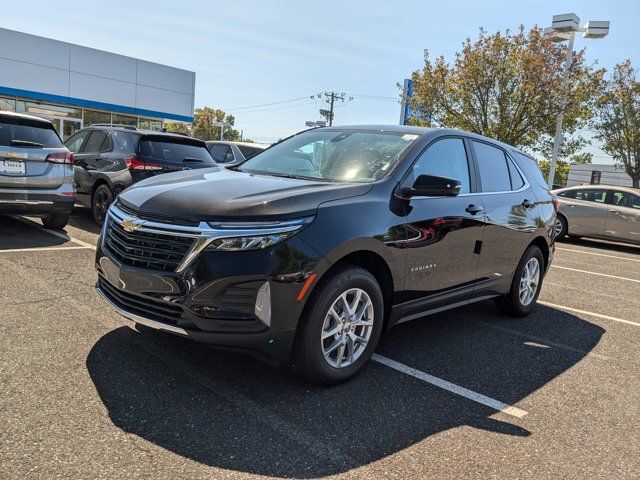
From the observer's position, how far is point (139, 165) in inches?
309

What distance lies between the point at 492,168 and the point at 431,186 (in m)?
1.64

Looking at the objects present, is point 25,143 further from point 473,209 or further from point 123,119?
point 123,119

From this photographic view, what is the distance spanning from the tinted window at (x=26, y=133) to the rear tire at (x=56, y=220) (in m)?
1.02

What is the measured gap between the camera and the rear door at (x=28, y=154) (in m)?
6.82

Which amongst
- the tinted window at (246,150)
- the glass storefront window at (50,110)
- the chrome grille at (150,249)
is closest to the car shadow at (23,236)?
the chrome grille at (150,249)

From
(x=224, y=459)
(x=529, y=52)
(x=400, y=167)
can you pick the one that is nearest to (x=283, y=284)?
(x=224, y=459)

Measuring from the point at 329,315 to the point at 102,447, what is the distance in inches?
55.7

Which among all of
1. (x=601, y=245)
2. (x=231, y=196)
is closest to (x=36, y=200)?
(x=231, y=196)

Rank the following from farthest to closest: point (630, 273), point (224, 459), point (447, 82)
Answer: point (447, 82)
point (630, 273)
point (224, 459)

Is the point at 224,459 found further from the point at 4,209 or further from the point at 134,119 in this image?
the point at 134,119

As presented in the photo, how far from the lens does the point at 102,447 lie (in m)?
2.49

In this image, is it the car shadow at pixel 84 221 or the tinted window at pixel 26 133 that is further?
the car shadow at pixel 84 221

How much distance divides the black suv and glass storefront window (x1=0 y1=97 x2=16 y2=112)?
21.7m

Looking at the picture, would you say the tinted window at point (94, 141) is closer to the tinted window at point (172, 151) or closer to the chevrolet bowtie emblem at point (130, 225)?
the tinted window at point (172, 151)
